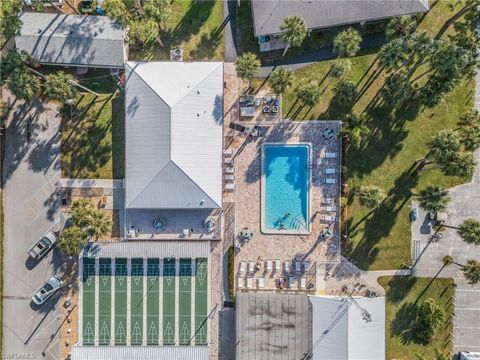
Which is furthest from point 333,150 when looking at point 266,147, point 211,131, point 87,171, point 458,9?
point 87,171

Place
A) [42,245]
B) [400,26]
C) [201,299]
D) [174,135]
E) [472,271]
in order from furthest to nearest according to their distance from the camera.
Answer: [201,299]
[42,245]
[472,271]
[400,26]
[174,135]

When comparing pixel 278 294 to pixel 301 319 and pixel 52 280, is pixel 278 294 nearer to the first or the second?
pixel 301 319

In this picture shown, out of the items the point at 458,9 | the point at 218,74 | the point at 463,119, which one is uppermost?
the point at 458,9

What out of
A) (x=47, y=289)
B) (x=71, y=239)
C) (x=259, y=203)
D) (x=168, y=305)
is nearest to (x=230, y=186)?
(x=259, y=203)

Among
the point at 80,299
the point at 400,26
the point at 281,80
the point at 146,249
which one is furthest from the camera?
the point at 80,299

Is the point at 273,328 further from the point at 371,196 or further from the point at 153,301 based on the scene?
the point at 371,196

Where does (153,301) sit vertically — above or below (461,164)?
below
